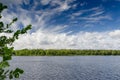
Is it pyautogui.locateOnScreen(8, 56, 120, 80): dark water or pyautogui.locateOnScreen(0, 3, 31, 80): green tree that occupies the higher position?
pyautogui.locateOnScreen(0, 3, 31, 80): green tree

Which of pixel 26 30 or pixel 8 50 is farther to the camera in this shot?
pixel 26 30

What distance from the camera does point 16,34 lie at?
17.3ft

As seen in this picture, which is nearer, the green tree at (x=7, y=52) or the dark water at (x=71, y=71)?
the green tree at (x=7, y=52)

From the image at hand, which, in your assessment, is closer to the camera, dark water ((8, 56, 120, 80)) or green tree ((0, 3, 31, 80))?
green tree ((0, 3, 31, 80))

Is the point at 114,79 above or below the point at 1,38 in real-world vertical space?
below

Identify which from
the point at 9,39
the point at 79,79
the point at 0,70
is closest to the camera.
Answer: the point at 0,70

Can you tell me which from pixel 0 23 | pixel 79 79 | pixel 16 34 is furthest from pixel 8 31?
pixel 79 79

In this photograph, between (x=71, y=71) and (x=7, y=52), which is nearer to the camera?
(x=7, y=52)

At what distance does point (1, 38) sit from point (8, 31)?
0.37m

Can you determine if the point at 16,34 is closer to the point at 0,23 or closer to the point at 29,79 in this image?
the point at 0,23

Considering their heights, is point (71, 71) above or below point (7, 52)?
below

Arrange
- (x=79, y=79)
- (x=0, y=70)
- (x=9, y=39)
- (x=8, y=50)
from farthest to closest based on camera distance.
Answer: (x=79, y=79) → (x=9, y=39) → (x=0, y=70) → (x=8, y=50)

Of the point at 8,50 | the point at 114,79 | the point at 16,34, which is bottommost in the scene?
the point at 114,79

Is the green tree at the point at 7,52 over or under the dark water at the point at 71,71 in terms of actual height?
over
